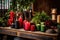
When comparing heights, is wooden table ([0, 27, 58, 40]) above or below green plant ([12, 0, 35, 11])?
below

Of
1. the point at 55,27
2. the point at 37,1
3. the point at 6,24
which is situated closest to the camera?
the point at 55,27

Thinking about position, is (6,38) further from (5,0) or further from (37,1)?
(37,1)

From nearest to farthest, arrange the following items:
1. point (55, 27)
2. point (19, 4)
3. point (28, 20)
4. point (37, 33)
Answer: point (37, 33) < point (55, 27) < point (28, 20) < point (19, 4)

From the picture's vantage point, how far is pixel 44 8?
493 cm

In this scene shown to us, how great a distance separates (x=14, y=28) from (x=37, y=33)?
0.60m

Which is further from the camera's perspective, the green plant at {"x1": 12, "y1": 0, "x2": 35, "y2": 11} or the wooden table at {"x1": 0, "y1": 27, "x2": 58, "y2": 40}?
the green plant at {"x1": 12, "y1": 0, "x2": 35, "y2": 11}

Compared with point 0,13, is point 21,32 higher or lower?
lower

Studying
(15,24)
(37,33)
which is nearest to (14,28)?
(15,24)

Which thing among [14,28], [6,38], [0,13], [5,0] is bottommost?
[6,38]

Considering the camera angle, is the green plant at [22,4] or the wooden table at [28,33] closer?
the wooden table at [28,33]

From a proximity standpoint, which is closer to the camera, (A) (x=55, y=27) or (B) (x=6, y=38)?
(A) (x=55, y=27)

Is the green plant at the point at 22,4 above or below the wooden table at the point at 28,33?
above

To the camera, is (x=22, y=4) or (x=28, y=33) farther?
(x=22, y=4)

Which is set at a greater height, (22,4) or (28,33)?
(22,4)
